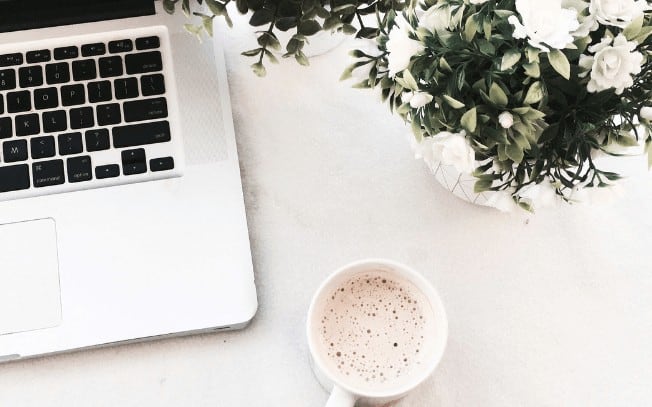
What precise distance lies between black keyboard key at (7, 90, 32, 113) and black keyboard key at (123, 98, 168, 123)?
0.08 metres

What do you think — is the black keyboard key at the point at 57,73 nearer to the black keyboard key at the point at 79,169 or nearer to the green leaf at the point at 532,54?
the black keyboard key at the point at 79,169

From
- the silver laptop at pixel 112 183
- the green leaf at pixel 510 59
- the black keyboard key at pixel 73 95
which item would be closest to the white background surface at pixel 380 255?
the silver laptop at pixel 112 183

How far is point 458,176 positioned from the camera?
57cm

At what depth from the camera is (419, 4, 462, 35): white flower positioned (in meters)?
0.43

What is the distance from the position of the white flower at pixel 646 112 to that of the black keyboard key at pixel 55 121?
1.47 feet

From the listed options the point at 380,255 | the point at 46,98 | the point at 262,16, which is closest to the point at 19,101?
the point at 46,98

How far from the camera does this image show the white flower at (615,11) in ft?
1.26

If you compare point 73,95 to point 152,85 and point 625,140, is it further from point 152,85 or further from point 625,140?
point 625,140

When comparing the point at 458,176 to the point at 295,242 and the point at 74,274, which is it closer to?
the point at 295,242

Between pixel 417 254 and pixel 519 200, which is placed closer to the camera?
pixel 519 200

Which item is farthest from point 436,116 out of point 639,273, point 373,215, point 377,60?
point 639,273

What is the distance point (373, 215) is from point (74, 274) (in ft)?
0.85

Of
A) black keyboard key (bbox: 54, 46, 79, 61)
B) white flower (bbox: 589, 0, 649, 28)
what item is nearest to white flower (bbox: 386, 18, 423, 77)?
white flower (bbox: 589, 0, 649, 28)

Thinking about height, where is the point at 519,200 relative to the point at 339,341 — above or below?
above
